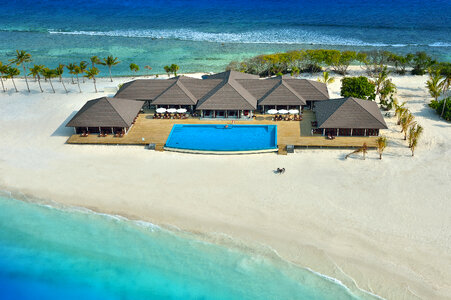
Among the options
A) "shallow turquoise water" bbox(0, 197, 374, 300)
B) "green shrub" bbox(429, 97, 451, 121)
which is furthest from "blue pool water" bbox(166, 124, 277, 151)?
"green shrub" bbox(429, 97, 451, 121)

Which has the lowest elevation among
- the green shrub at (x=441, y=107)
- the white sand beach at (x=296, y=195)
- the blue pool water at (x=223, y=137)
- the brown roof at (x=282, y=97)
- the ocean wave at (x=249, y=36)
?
the white sand beach at (x=296, y=195)

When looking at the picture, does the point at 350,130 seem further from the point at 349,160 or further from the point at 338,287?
the point at 338,287

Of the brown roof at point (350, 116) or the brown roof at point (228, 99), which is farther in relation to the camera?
the brown roof at point (228, 99)

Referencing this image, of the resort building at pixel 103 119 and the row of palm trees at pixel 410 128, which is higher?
the resort building at pixel 103 119

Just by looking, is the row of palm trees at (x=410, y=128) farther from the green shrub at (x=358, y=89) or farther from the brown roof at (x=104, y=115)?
the brown roof at (x=104, y=115)

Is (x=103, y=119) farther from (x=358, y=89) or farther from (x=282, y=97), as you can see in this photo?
(x=358, y=89)

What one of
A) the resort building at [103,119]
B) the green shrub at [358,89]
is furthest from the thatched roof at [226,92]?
the resort building at [103,119]

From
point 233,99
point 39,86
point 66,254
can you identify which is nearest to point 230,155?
point 233,99
